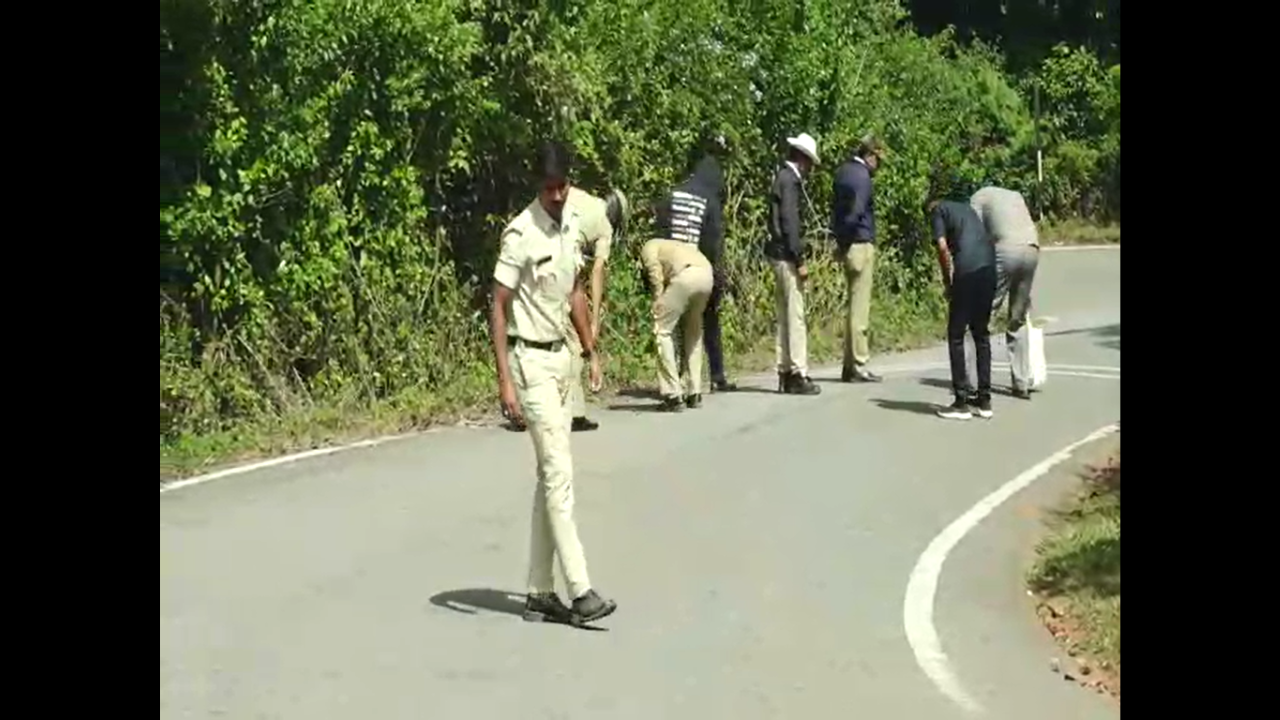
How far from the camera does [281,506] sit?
999 centimetres

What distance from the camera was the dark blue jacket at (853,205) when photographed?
15.5 metres

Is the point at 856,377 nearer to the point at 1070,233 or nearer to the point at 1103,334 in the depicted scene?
the point at 1103,334

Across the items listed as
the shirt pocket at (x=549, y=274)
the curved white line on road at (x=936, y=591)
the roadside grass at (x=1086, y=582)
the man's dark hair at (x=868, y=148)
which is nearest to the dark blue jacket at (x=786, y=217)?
the man's dark hair at (x=868, y=148)

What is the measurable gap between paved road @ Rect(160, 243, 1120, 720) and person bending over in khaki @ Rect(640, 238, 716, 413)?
37 cm

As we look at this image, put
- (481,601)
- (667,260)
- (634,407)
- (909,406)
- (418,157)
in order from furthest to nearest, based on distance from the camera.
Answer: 1. (418,157)
2. (909,406)
3. (634,407)
4. (667,260)
5. (481,601)

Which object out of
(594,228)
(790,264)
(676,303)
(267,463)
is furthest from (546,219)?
(790,264)

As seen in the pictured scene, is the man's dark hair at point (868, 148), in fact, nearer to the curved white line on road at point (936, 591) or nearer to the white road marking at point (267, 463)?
the curved white line on road at point (936, 591)

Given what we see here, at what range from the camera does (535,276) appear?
7.88 meters

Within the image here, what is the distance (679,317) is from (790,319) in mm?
A: 1306

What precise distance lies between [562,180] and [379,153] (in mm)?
6346

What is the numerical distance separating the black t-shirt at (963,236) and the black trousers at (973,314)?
0.21 feet

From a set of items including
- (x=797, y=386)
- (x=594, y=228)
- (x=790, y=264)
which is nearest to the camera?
(x=594, y=228)

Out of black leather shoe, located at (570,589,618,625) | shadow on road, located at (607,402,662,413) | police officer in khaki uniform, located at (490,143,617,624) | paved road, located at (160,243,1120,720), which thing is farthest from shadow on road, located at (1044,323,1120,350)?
police officer in khaki uniform, located at (490,143,617,624)

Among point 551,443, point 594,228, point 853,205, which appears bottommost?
point 551,443
